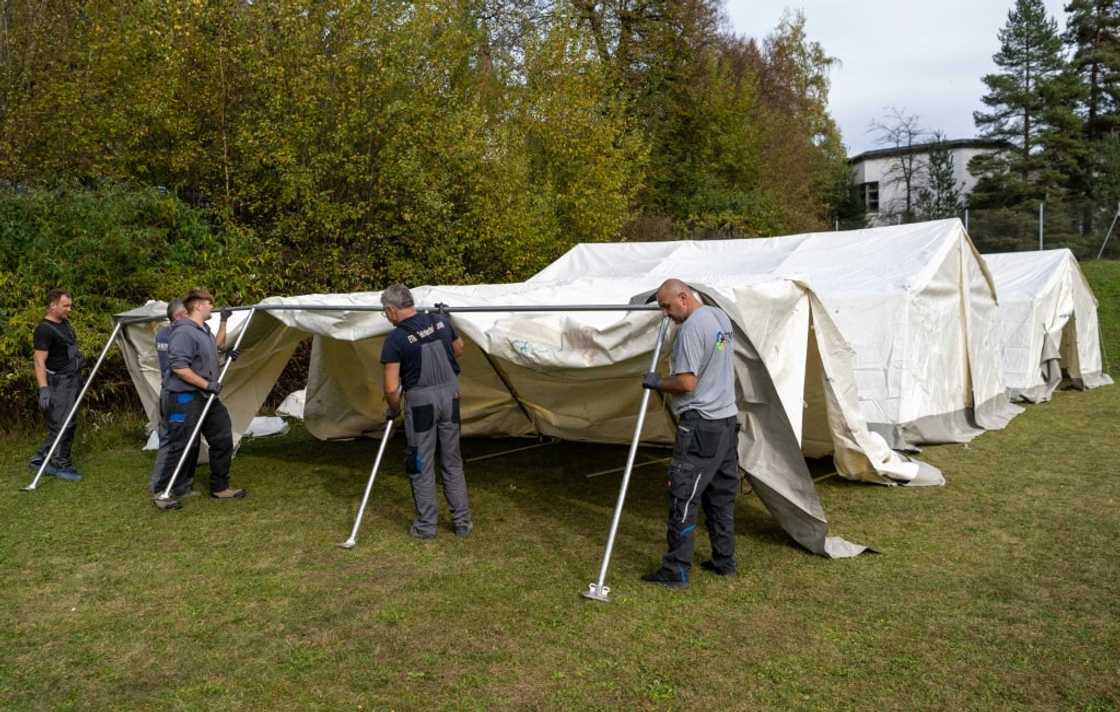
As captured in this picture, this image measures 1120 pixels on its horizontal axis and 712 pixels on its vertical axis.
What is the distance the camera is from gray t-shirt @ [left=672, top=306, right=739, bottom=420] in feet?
15.6

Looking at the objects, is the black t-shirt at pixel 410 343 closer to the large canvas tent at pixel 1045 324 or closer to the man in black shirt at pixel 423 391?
the man in black shirt at pixel 423 391

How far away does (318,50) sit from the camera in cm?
1223

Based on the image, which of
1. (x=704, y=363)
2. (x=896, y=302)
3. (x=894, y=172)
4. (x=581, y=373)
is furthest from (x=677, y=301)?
(x=894, y=172)

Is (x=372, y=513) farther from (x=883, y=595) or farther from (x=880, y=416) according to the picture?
(x=880, y=416)

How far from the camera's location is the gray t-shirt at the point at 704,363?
476 centimetres

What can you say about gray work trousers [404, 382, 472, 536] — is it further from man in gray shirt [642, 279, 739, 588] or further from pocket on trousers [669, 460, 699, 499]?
pocket on trousers [669, 460, 699, 499]

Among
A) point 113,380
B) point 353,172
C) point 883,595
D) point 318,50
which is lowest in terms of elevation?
point 883,595

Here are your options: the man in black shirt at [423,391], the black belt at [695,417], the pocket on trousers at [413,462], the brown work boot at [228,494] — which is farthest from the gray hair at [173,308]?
the black belt at [695,417]

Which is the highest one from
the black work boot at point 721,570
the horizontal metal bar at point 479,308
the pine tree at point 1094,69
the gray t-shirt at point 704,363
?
the pine tree at point 1094,69

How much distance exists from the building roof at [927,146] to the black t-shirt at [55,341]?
36071mm

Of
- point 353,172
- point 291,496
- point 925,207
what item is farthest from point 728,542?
point 925,207

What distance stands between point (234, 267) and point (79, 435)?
2.90m

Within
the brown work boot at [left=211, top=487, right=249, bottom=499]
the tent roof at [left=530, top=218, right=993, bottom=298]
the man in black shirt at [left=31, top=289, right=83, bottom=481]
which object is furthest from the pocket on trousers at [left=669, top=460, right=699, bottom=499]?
the man in black shirt at [left=31, top=289, right=83, bottom=481]

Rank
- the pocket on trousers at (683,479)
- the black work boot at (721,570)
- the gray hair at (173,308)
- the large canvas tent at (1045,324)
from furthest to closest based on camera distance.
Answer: the large canvas tent at (1045,324)
the gray hair at (173,308)
the black work boot at (721,570)
the pocket on trousers at (683,479)
